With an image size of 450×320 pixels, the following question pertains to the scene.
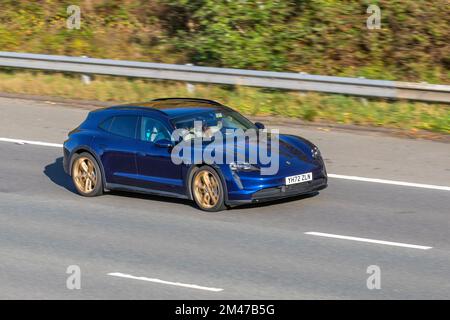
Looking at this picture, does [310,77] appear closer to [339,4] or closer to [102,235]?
[339,4]

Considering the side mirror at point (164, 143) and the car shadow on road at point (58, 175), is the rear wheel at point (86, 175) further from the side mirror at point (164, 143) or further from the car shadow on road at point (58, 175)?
the side mirror at point (164, 143)

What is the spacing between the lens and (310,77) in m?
20.1

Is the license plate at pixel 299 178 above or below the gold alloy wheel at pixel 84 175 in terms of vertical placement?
above

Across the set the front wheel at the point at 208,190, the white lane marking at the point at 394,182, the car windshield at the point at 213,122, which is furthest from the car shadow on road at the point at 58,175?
the white lane marking at the point at 394,182

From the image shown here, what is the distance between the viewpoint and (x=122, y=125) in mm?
14812

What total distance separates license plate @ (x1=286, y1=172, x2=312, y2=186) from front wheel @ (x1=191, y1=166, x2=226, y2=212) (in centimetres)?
90

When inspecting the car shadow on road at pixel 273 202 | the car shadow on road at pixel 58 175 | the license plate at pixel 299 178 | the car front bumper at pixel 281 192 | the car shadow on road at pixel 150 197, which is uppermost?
the license plate at pixel 299 178

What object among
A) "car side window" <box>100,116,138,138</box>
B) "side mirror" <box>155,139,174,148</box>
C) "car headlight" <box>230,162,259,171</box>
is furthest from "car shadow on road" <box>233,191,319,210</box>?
"car side window" <box>100,116,138,138</box>

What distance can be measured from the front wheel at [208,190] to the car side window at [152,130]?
88cm

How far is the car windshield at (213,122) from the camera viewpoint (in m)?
14.2

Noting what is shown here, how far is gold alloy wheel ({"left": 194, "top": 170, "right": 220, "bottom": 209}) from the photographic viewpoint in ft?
44.5

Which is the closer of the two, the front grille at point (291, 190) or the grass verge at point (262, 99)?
the front grille at point (291, 190)
